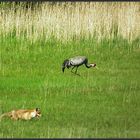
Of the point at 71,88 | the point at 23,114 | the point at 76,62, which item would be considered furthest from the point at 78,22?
the point at 23,114

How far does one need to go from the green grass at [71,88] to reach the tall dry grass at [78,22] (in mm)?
296

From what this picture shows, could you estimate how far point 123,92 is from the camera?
12820 mm

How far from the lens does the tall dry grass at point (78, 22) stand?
16.4 m

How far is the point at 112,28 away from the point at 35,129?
691cm

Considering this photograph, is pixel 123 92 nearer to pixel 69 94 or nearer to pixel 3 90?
pixel 69 94

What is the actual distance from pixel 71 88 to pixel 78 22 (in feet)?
12.5

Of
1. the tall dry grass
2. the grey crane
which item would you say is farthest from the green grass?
the tall dry grass

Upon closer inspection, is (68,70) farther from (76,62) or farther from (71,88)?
Result: (71,88)

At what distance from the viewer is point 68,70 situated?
1417cm

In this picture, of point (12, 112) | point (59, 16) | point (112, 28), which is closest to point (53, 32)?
point (59, 16)

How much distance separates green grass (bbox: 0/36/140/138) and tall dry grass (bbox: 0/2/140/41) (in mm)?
296

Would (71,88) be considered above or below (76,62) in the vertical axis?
below

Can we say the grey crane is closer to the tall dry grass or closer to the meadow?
the meadow

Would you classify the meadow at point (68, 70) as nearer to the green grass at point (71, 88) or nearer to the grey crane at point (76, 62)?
the green grass at point (71, 88)
